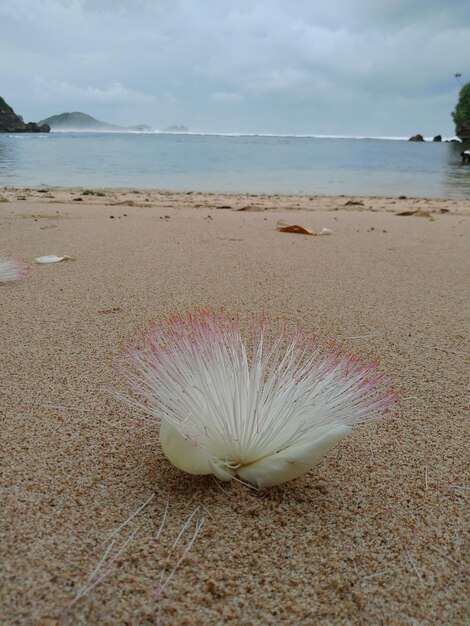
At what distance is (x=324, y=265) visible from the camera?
2.74 meters

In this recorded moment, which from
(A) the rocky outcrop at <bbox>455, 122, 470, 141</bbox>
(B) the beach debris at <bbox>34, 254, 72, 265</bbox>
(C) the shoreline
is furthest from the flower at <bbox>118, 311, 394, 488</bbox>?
(A) the rocky outcrop at <bbox>455, 122, 470, 141</bbox>

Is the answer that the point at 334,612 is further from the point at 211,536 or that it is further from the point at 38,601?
the point at 38,601

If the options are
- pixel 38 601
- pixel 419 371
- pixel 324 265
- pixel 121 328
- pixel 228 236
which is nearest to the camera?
pixel 38 601

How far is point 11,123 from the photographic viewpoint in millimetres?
81125

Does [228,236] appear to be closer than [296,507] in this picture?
No

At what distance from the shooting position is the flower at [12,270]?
2180 mm

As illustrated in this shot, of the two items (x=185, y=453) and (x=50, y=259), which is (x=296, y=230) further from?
(x=185, y=453)

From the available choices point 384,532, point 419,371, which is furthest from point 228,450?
point 419,371

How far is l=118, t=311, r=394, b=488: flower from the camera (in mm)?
827

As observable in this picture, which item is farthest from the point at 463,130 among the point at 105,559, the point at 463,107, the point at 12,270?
the point at 105,559

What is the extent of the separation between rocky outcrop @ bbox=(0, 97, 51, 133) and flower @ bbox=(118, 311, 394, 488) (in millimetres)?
89831

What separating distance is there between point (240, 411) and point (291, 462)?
123 millimetres

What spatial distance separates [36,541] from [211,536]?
24cm

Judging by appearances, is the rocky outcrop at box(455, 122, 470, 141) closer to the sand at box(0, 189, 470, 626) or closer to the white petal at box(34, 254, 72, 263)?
the white petal at box(34, 254, 72, 263)
